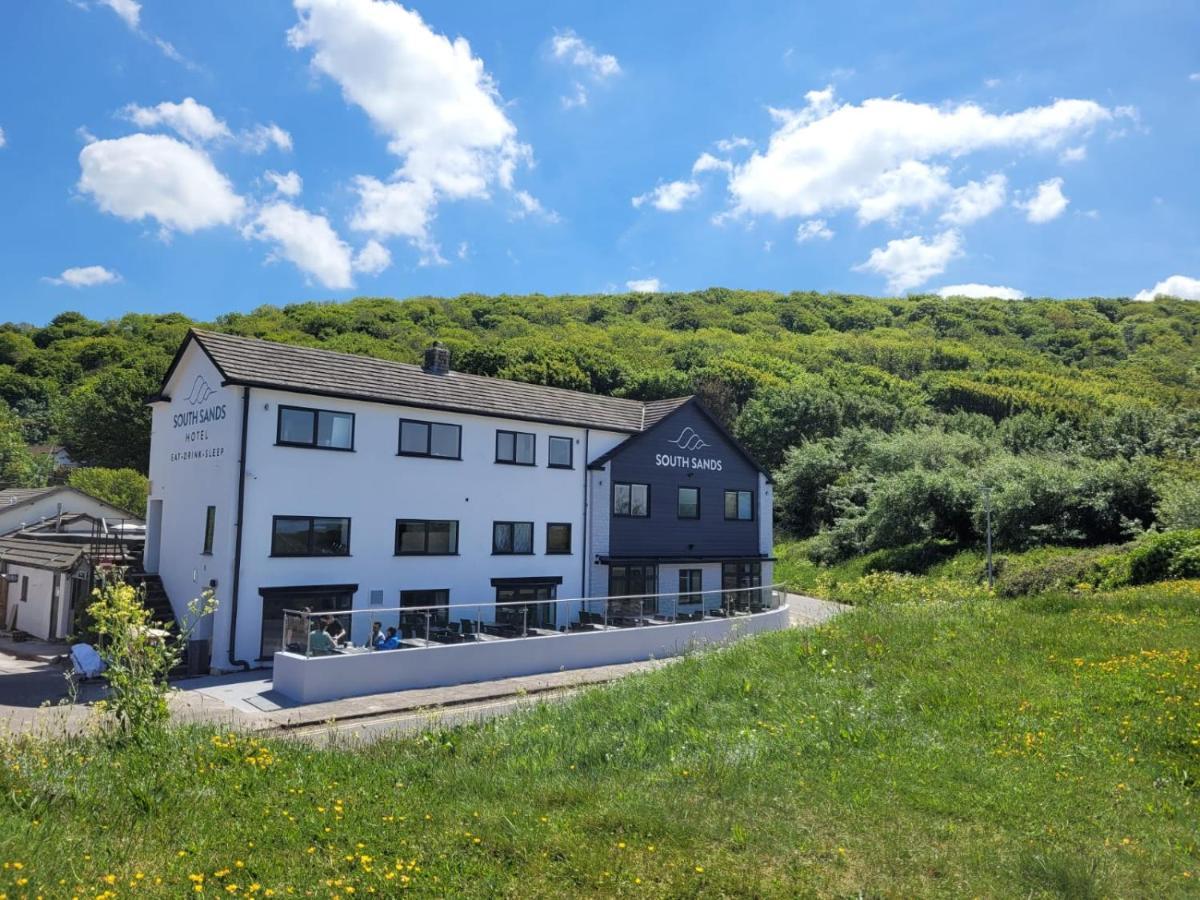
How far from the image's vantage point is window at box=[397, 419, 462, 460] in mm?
24719

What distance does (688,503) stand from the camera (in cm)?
3222

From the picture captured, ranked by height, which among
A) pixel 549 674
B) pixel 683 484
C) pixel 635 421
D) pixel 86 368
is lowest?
pixel 549 674

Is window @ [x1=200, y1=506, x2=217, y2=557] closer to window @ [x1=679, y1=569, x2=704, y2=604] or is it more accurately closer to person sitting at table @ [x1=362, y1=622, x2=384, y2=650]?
person sitting at table @ [x1=362, y1=622, x2=384, y2=650]

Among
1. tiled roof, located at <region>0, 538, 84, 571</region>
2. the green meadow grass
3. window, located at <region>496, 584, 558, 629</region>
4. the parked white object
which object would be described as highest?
tiled roof, located at <region>0, 538, 84, 571</region>

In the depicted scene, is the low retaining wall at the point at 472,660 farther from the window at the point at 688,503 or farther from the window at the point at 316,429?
the window at the point at 316,429

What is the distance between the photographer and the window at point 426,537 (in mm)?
24250

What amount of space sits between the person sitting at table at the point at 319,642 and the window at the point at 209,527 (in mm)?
5219

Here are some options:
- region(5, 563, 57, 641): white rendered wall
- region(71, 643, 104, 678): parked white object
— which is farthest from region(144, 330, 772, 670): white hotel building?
Answer: region(5, 563, 57, 641): white rendered wall

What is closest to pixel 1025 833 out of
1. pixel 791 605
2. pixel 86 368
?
pixel 791 605

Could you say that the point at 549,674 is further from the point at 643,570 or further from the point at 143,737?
the point at 143,737

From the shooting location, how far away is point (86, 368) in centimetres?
8469

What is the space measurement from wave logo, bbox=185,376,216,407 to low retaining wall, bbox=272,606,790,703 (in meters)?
8.84

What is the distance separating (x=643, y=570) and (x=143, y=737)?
2310cm

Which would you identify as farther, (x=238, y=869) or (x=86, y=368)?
(x=86, y=368)
